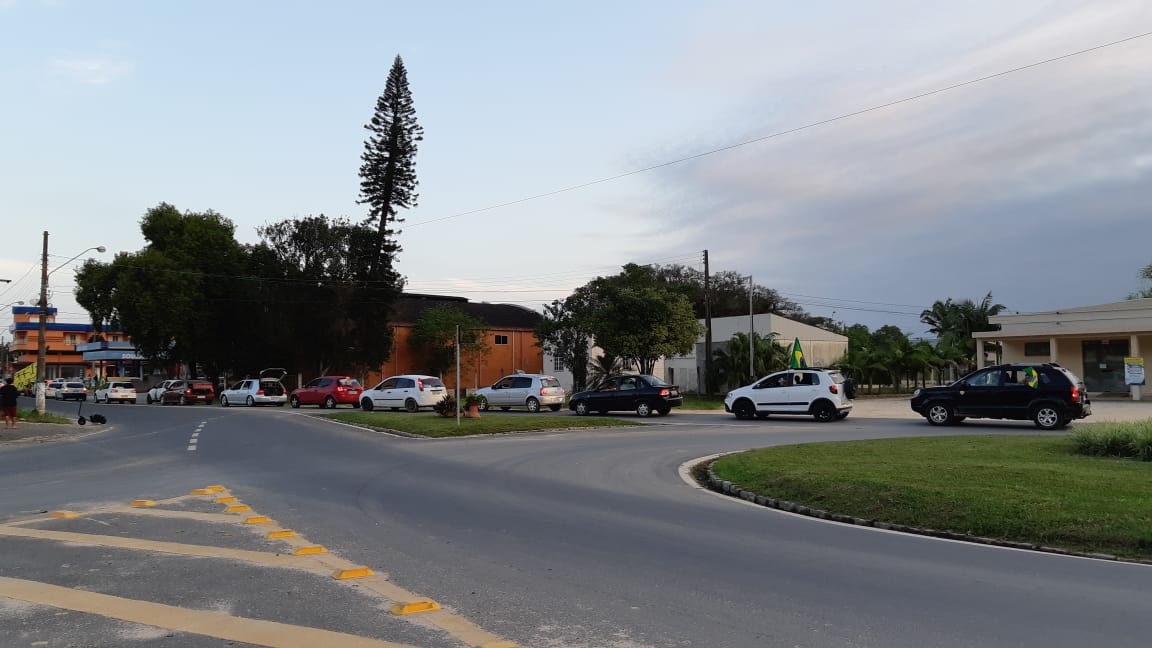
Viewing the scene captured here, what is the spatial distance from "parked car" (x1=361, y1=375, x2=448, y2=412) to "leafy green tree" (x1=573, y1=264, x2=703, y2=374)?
11256mm

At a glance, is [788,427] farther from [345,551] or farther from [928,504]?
[345,551]

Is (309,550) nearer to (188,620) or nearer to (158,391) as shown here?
(188,620)

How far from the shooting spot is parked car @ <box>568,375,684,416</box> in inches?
1237

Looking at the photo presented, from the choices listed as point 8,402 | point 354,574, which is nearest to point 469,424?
point 8,402

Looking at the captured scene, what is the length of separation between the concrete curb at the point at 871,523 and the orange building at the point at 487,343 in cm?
4526

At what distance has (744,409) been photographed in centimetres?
2900

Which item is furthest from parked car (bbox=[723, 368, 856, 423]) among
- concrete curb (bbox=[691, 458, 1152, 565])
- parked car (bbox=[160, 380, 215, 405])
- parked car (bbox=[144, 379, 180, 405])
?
parked car (bbox=[144, 379, 180, 405])

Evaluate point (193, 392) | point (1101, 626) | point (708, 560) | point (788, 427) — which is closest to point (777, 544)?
point (708, 560)

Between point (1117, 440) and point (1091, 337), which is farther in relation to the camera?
point (1091, 337)

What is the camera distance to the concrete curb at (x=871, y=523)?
7.89 m

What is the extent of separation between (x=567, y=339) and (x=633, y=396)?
1987 cm

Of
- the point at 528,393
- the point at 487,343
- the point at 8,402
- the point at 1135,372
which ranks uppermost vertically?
the point at 487,343

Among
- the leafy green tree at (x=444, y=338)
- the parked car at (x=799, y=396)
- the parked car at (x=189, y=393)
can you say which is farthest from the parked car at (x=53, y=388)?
the parked car at (x=799, y=396)

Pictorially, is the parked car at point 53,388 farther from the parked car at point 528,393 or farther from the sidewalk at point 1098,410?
the sidewalk at point 1098,410
